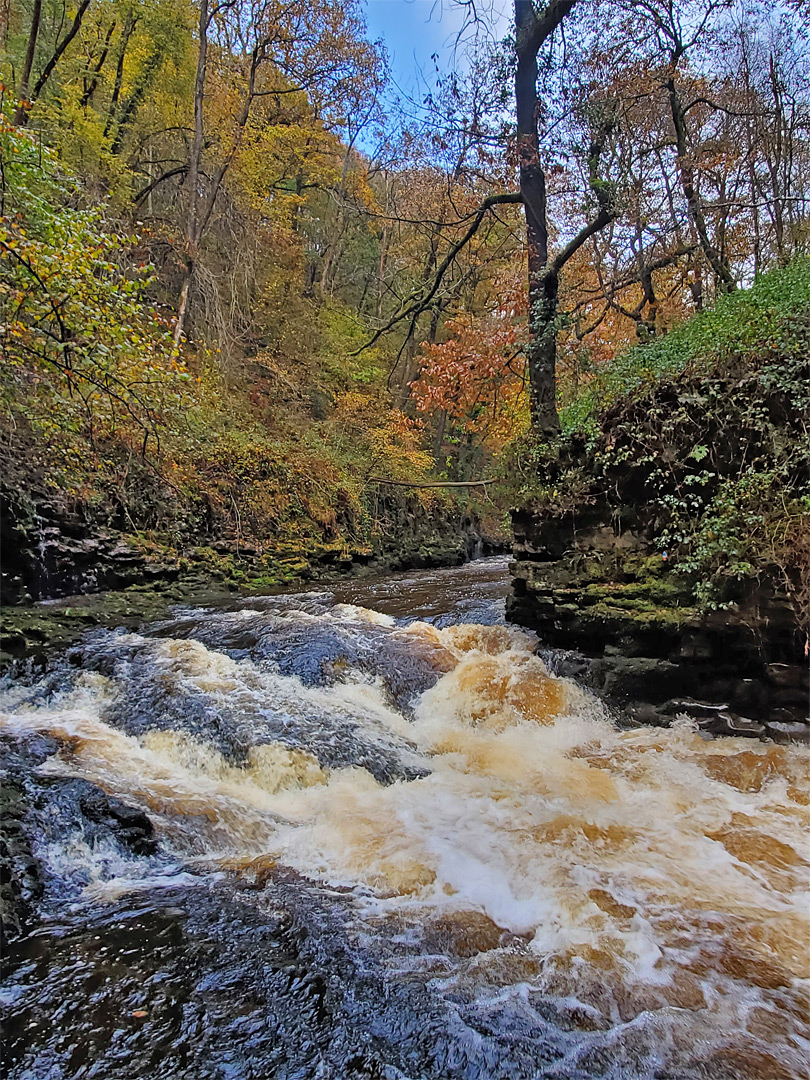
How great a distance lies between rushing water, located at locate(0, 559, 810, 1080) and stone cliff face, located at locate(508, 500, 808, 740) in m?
0.33

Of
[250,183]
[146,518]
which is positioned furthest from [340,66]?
[146,518]

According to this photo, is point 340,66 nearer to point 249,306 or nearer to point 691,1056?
point 249,306

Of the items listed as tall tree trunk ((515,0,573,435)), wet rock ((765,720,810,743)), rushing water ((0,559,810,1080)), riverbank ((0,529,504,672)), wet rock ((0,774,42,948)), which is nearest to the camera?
rushing water ((0,559,810,1080))

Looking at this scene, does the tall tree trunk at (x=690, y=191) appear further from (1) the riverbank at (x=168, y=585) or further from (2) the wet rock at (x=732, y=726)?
(1) the riverbank at (x=168, y=585)

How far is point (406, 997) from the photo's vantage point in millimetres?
2408

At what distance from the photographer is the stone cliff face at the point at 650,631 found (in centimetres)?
471

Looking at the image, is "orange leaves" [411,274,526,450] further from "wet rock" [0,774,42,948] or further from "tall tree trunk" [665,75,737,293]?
"wet rock" [0,774,42,948]

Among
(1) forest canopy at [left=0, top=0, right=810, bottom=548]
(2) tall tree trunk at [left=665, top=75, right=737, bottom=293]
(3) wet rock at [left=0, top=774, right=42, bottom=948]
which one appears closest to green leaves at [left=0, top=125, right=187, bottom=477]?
(1) forest canopy at [left=0, top=0, right=810, bottom=548]

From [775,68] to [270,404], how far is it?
11.9 metres

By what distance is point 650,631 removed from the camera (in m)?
5.45

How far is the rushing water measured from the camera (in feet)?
7.15

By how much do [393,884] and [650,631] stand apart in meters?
3.50

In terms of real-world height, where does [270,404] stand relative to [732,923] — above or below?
above

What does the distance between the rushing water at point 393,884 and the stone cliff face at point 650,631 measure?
33 centimetres
